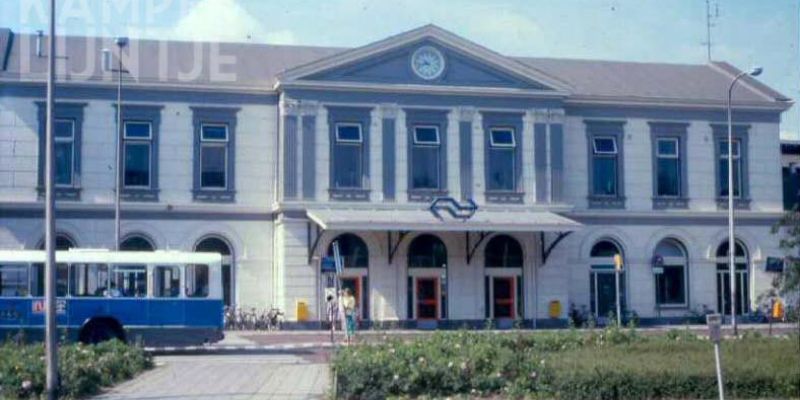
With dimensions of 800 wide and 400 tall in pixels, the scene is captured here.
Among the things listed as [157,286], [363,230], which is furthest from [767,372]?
[363,230]

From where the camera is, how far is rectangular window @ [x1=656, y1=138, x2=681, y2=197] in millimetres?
49625

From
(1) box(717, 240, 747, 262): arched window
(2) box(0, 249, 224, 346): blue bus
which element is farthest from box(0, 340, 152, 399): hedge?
(1) box(717, 240, 747, 262): arched window

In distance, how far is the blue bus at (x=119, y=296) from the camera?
2950 centimetres

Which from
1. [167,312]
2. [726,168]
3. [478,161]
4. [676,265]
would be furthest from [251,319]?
[726,168]

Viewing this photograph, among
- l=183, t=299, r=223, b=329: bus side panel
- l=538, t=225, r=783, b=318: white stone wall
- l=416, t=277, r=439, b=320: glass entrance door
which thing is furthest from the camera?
l=538, t=225, r=783, b=318: white stone wall

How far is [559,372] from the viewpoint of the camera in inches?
693

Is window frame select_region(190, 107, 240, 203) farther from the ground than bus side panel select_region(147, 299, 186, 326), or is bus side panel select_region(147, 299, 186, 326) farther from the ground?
window frame select_region(190, 107, 240, 203)

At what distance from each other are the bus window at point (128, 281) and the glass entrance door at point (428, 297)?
17.1 m

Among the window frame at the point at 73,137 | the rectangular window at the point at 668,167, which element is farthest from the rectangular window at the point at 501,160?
the window frame at the point at 73,137

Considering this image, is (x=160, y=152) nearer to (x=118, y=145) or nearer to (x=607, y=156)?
(x=118, y=145)

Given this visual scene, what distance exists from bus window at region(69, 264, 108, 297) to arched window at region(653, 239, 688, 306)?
27.3m

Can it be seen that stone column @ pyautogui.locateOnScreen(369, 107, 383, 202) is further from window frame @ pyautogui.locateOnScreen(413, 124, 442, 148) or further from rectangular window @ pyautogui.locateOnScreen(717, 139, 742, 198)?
rectangular window @ pyautogui.locateOnScreen(717, 139, 742, 198)

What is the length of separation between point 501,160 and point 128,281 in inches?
809

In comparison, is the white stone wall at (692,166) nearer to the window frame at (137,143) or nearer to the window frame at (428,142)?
the window frame at (428,142)
